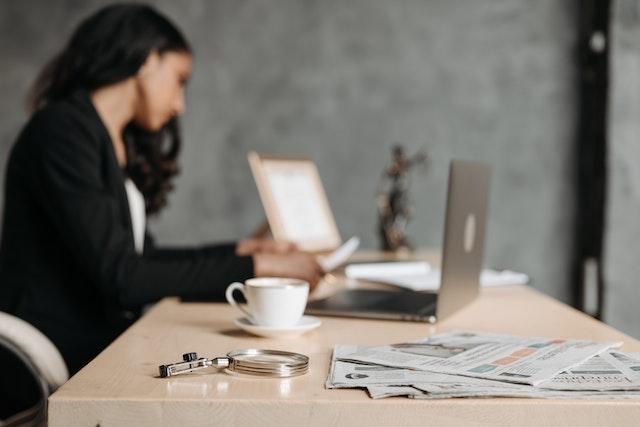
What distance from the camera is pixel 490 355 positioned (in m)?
0.91

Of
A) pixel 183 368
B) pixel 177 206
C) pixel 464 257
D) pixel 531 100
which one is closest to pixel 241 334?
pixel 183 368

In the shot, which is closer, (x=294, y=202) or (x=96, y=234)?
(x=96, y=234)

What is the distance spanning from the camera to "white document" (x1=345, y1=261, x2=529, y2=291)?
1.61 metres

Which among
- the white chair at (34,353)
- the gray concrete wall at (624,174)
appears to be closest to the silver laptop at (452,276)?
the white chair at (34,353)

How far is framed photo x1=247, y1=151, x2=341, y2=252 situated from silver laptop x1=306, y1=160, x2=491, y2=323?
0.62 meters

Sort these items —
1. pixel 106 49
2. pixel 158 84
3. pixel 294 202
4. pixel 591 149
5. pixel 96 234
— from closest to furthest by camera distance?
pixel 96 234 → pixel 106 49 → pixel 158 84 → pixel 294 202 → pixel 591 149

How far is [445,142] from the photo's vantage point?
3.00 metres

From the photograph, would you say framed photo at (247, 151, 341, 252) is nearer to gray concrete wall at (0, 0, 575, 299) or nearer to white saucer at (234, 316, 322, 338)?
gray concrete wall at (0, 0, 575, 299)

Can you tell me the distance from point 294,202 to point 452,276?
1.04 metres

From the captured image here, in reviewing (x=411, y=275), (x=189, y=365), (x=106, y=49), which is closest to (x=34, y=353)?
(x=189, y=365)

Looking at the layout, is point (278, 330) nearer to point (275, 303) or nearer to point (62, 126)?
point (275, 303)

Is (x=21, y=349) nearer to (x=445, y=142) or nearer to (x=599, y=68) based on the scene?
(x=445, y=142)

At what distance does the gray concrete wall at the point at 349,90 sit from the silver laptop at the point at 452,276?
5.01 feet

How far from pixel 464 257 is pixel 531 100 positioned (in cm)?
186
